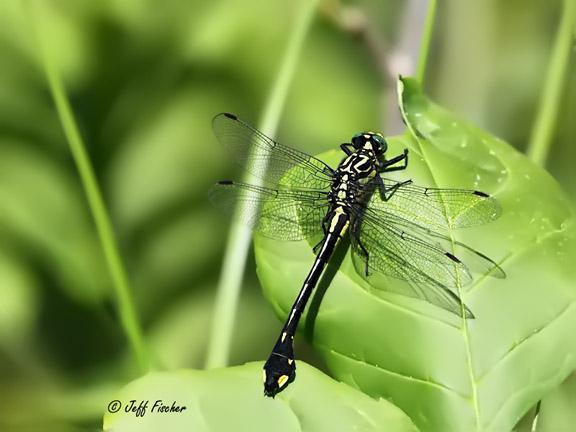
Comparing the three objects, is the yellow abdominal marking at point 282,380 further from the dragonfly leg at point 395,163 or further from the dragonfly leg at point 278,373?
the dragonfly leg at point 395,163

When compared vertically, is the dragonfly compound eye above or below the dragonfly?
above

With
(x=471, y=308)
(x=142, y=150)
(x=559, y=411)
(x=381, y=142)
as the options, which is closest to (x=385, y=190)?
(x=381, y=142)

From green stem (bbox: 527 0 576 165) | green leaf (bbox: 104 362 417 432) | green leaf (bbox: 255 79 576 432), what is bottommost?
green leaf (bbox: 104 362 417 432)

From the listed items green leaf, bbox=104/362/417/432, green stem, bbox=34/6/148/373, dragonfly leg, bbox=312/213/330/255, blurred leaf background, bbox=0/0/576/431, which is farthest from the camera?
blurred leaf background, bbox=0/0/576/431

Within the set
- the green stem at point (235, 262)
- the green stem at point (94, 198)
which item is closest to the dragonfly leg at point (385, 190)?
the green stem at point (235, 262)

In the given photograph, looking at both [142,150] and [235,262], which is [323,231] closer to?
[235,262]

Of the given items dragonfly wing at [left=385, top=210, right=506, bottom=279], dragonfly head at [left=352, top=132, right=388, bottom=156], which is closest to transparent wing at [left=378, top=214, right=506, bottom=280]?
dragonfly wing at [left=385, top=210, right=506, bottom=279]

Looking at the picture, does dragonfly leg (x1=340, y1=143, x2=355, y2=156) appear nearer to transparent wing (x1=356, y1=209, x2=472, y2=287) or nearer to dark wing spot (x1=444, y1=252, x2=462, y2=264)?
transparent wing (x1=356, y1=209, x2=472, y2=287)
